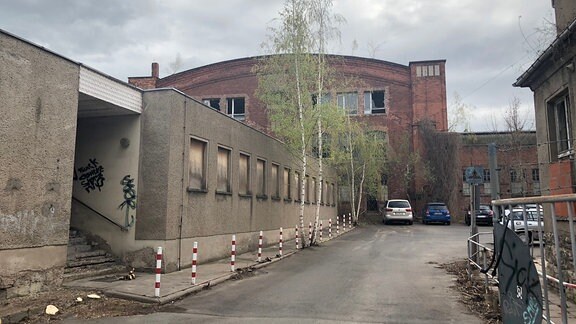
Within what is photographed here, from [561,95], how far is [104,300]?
10039mm

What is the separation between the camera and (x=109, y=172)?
12.9 m

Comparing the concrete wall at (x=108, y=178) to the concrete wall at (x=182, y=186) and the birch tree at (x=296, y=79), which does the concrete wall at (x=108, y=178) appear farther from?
the birch tree at (x=296, y=79)

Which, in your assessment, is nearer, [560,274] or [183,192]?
[560,274]

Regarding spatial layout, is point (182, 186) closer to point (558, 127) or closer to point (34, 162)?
point (34, 162)

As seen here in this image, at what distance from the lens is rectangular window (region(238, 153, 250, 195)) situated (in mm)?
17453

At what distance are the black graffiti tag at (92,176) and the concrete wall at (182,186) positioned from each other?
1.34 meters

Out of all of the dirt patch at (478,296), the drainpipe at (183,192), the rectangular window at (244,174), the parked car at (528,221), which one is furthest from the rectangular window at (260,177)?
the parked car at (528,221)

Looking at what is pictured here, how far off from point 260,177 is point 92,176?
782cm

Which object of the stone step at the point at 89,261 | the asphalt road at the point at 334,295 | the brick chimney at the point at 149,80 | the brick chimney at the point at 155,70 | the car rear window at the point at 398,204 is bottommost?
the asphalt road at the point at 334,295

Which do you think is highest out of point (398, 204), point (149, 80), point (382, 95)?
point (149, 80)

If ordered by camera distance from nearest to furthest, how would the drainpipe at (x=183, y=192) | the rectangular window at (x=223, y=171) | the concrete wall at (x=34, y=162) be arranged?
the concrete wall at (x=34, y=162) < the drainpipe at (x=183, y=192) < the rectangular window at (x=223, y=171)

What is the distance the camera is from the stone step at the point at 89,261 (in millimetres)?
10939

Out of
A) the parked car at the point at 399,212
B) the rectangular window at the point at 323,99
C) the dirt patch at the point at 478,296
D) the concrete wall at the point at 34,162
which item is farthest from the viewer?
the parked car at the point at 399,212

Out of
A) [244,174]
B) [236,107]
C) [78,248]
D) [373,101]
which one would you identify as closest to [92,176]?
[78,248]
